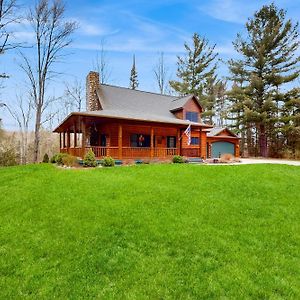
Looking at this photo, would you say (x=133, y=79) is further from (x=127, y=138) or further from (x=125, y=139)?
(x=125, y=139)

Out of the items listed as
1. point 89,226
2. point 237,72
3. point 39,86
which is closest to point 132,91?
point 39,86

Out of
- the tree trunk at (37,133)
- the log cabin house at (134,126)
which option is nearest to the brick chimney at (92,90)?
the log cabin house at (134,126)

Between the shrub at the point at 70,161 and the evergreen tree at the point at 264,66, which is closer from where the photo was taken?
the shrub at the point at 70,161

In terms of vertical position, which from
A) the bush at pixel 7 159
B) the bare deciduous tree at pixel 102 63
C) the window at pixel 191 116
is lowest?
the bush at pixel 7 159

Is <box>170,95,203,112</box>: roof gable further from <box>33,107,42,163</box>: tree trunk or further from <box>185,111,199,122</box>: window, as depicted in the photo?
<box>33,107,42,163</box>: tree trunk

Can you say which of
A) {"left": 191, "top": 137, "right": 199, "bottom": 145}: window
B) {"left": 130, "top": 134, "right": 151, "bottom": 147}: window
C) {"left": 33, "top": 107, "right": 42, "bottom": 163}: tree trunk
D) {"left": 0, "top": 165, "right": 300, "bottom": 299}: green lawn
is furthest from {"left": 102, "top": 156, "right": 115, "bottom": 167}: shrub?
{"left": 191, "top": 137, "right": 199, "bottom": 145}: window

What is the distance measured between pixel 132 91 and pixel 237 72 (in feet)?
47.8

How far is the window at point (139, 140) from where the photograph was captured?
20672 millimetres

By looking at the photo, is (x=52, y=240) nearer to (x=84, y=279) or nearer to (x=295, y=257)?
(x=84, y=279)

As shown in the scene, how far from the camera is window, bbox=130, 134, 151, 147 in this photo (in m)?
20.7

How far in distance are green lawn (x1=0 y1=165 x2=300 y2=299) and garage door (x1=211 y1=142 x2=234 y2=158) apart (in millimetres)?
18174

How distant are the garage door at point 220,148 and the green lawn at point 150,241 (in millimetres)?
18174

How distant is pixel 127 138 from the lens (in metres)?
20.4

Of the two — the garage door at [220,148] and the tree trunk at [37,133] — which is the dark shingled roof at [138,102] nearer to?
the garage door at [220,148]
